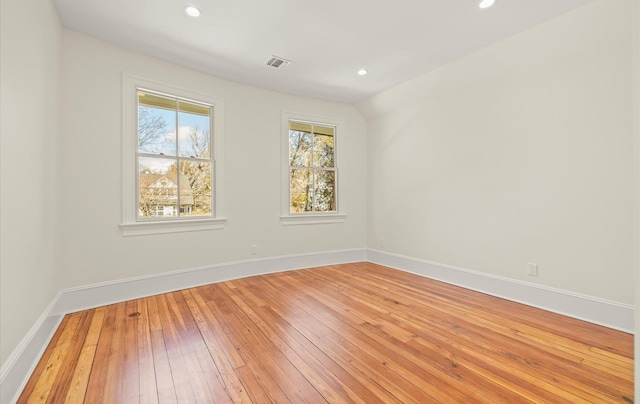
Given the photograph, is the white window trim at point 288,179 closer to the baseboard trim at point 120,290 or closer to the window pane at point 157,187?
the baseboard trim at point 120,290

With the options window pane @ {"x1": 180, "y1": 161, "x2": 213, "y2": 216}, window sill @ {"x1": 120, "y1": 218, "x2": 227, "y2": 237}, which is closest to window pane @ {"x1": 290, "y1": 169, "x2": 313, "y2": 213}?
window sill @ {"x1": 120, "y1": 218, "x2": 227, "y2": 237}

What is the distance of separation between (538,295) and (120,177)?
4631mm

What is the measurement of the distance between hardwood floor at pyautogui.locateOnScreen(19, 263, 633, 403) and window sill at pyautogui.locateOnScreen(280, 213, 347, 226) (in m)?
1.50

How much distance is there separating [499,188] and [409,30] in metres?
2.01

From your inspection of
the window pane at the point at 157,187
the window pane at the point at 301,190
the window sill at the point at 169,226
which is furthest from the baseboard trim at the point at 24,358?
the window pane at the point at 301,190

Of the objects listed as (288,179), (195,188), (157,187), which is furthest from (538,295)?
(157,187)

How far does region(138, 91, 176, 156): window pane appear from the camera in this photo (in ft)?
10.6

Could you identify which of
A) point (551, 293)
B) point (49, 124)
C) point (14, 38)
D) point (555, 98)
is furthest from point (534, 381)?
point (49, 124)

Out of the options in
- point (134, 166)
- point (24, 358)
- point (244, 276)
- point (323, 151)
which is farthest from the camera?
point (323, 151)

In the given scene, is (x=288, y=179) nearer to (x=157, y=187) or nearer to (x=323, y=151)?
(x=323, y=151)

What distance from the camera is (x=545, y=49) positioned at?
2717mm

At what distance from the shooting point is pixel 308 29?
9.02 ft

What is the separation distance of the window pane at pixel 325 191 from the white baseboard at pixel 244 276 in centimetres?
85

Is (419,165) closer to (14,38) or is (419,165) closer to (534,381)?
(534,381)
